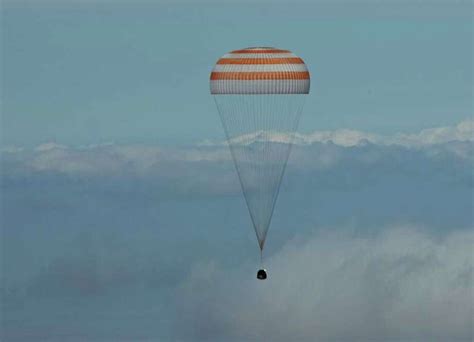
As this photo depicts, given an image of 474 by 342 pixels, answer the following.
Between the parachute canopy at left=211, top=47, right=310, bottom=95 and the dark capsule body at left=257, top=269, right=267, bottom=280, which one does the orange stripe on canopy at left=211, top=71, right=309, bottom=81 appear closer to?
the parachute canopy at left=211, top=47, right=310, bottom=95

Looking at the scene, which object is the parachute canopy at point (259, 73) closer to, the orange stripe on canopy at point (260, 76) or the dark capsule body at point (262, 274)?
the orange stripe on canopy at point (260, 76)

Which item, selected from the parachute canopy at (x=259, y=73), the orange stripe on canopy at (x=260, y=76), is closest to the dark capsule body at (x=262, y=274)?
the parachute canopy at (x=259, y=73)

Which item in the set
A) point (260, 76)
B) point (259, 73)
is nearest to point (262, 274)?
point (260, 76)

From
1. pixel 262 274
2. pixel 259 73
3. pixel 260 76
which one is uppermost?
pixel 259 73

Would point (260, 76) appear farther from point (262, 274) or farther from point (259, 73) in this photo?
point (262, 274)

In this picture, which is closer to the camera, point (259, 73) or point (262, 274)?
point (259, 73)

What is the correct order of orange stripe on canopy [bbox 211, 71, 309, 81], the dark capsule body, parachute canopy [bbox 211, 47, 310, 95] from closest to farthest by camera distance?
1. orange stripe on canopy [bbox 211, 71, 309, 81]
2. parachute canopy [bbox 211, 47, 310, 95]
3. the dark capsule body

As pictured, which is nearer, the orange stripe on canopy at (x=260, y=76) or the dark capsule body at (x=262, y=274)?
the orange stripe on canopy at (x=260, y=76)

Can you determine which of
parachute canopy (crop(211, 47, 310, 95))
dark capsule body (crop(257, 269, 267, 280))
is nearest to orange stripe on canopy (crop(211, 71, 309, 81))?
parachute canopy (crop(211, 47, 310, 95))

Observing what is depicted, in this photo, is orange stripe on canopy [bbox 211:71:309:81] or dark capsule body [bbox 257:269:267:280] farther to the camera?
dark capsule body [bbox 257:269:267:280]

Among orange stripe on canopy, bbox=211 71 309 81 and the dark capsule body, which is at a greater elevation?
orange stripe on canopy, bbox=211 71 309 81
